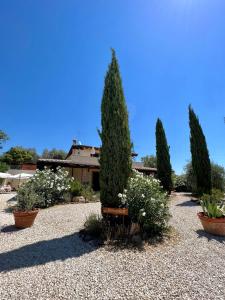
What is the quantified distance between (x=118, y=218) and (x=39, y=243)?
101 inches

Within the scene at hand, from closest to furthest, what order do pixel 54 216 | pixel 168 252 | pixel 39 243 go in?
1. pixel 168 252
2. pixel 39 243
3. pixel 54 216

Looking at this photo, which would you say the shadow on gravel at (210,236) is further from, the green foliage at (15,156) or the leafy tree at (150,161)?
the green foliage at (15,156)

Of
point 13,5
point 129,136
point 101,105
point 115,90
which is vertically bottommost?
point 129,136

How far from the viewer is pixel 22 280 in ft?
12.0

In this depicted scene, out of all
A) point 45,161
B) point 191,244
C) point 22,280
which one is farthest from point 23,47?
point 191,244

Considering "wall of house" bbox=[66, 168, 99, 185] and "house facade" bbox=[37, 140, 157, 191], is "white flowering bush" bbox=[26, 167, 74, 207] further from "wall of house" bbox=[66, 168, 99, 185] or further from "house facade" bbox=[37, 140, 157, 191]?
"wall of house" bbox=[66, 168, 99, 185]

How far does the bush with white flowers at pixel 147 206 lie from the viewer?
636cm

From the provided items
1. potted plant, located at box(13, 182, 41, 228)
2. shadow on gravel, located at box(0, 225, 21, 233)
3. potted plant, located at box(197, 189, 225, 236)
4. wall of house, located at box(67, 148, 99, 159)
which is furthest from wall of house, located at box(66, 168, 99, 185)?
potted plant, located at box(197, 189, 225, 236)

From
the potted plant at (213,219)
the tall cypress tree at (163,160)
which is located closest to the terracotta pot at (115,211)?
the potted plant at (213,219)

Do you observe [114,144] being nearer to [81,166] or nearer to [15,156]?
[81,166]

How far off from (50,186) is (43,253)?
25.6 ft

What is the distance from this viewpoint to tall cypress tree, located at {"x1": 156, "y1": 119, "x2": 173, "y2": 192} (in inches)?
715

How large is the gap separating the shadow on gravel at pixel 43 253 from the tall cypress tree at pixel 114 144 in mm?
1796

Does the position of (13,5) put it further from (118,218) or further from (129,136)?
(118,218)
